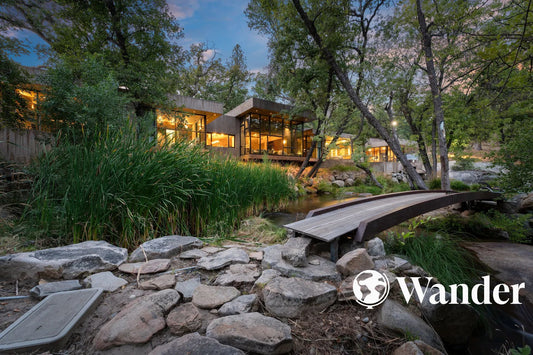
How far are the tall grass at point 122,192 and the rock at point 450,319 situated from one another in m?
2.61

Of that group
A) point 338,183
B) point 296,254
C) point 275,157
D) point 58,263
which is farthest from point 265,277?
point 338,183

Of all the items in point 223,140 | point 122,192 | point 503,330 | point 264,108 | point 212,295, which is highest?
point 264,108

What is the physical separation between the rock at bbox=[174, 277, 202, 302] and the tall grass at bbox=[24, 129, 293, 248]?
3.85 ft

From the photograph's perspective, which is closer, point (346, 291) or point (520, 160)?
point (346, 291)

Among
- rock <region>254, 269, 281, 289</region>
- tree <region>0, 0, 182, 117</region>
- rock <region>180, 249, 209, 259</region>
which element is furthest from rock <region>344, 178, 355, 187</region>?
rock <region>254, 269, 281, 289</region>

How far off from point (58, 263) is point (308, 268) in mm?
2035

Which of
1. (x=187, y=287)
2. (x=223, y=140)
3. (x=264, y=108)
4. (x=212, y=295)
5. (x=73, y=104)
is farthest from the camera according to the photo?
(x=223, y=140)

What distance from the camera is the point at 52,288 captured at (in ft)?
4.55

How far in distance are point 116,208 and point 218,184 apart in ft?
4.99

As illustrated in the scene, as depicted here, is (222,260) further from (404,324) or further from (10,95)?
(10,95)

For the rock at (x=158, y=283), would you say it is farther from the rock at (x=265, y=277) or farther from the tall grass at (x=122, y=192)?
the tall grass at (x=122, y=192)

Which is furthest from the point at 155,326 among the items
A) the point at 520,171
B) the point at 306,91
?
the point at 306,91

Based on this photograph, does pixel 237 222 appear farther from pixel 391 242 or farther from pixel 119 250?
pixel 391 242

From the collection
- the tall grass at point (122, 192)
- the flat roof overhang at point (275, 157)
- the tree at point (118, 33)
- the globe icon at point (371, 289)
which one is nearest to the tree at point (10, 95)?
the tree at point (118, 33)
